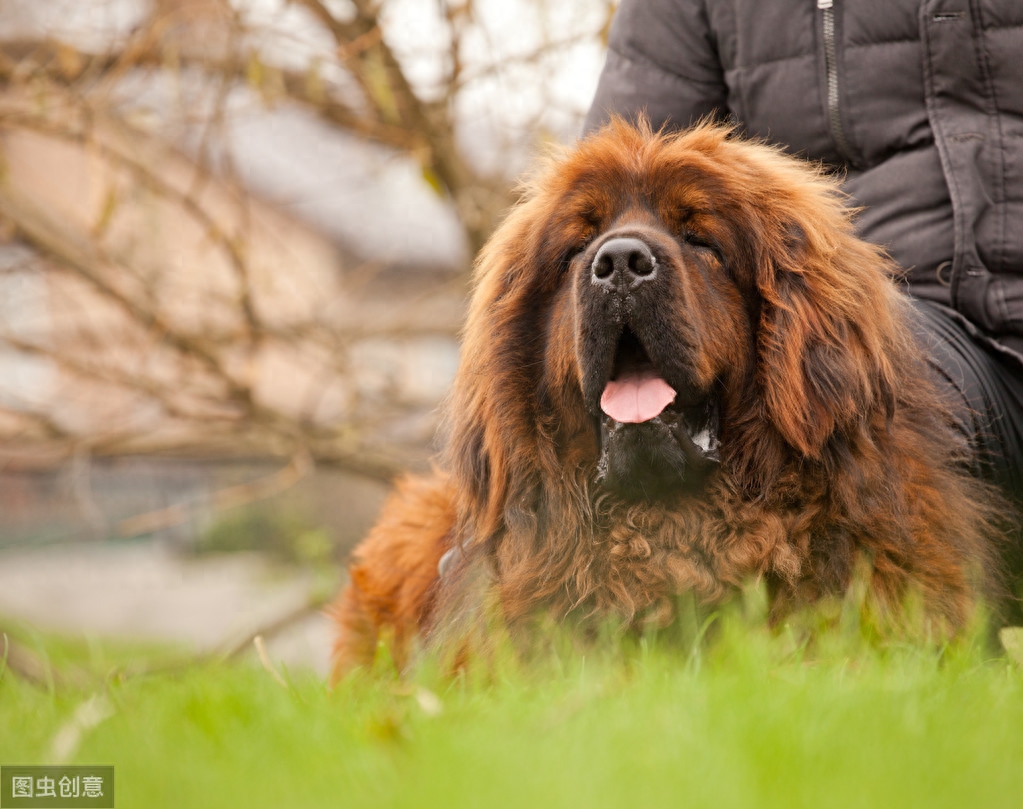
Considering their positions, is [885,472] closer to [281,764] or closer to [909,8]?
[909,8]

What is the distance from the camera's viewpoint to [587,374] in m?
2.77

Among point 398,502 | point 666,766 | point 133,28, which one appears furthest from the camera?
point 133,28

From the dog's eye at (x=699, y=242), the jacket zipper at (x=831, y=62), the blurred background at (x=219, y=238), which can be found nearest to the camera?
the dog's eye at (x=699, y=242)

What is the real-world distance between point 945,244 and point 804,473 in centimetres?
88

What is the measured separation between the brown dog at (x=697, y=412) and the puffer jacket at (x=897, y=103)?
226 millimetres

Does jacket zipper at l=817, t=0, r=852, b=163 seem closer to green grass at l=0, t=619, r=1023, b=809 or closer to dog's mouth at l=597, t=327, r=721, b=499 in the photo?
dog's mouth at l=597, t=327, r=721, b=499

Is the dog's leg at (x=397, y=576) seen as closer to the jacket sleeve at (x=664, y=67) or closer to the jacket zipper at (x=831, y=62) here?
the jacket sleeve at (x=664, y=67)

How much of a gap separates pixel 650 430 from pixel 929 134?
1279mm

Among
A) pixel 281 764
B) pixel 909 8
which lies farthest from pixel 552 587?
pixel 909 8

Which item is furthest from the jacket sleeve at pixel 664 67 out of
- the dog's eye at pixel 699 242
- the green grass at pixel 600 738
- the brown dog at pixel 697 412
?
the green grass at pixel 600 738

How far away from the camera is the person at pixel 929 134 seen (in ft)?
9.59

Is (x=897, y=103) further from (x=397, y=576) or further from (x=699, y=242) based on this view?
(x=397, y=576)

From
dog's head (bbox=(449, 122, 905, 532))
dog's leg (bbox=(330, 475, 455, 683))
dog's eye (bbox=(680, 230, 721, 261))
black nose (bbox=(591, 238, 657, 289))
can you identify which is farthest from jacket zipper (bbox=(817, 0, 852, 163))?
dog's leg (bbox=(330, 475, 455, 683))

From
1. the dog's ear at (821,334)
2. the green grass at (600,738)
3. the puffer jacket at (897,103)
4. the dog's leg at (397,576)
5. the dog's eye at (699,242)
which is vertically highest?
the puffer jacket at (897,103)
